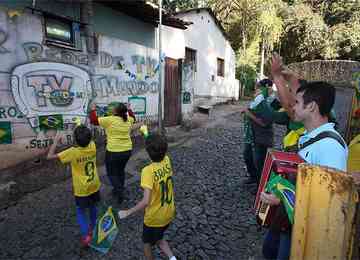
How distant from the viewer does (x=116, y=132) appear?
13.5 ft

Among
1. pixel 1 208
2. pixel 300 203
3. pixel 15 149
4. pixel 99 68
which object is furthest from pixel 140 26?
pixel 300 203

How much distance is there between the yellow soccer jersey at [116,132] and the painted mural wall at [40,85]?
1.15 metres

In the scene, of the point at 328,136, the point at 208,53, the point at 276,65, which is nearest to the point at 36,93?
the point at 276,65

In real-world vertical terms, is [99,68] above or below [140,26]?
below

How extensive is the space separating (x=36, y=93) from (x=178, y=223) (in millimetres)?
3756

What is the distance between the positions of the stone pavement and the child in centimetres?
34

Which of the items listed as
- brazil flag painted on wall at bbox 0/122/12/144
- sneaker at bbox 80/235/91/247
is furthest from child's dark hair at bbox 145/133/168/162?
brazil flag painted on wall at bbox 0/122/12/144

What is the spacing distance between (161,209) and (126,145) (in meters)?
1.91

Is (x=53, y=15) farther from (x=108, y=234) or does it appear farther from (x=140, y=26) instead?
(x=108, y=234)

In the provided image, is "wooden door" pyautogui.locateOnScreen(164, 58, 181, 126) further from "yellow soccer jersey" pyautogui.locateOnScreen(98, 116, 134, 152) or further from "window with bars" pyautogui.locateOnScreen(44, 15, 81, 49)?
"yellow soccer jersey" pyautogui.locateOnScreen(98, 116, 134, 152)

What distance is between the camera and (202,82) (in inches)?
573

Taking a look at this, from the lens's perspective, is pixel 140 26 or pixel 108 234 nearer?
pixel 108 234

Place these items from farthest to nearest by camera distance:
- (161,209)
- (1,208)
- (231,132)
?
1. (231,132)
2. (1,208)
3. (161,209)

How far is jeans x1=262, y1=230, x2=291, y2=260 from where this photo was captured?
1.98 meters
